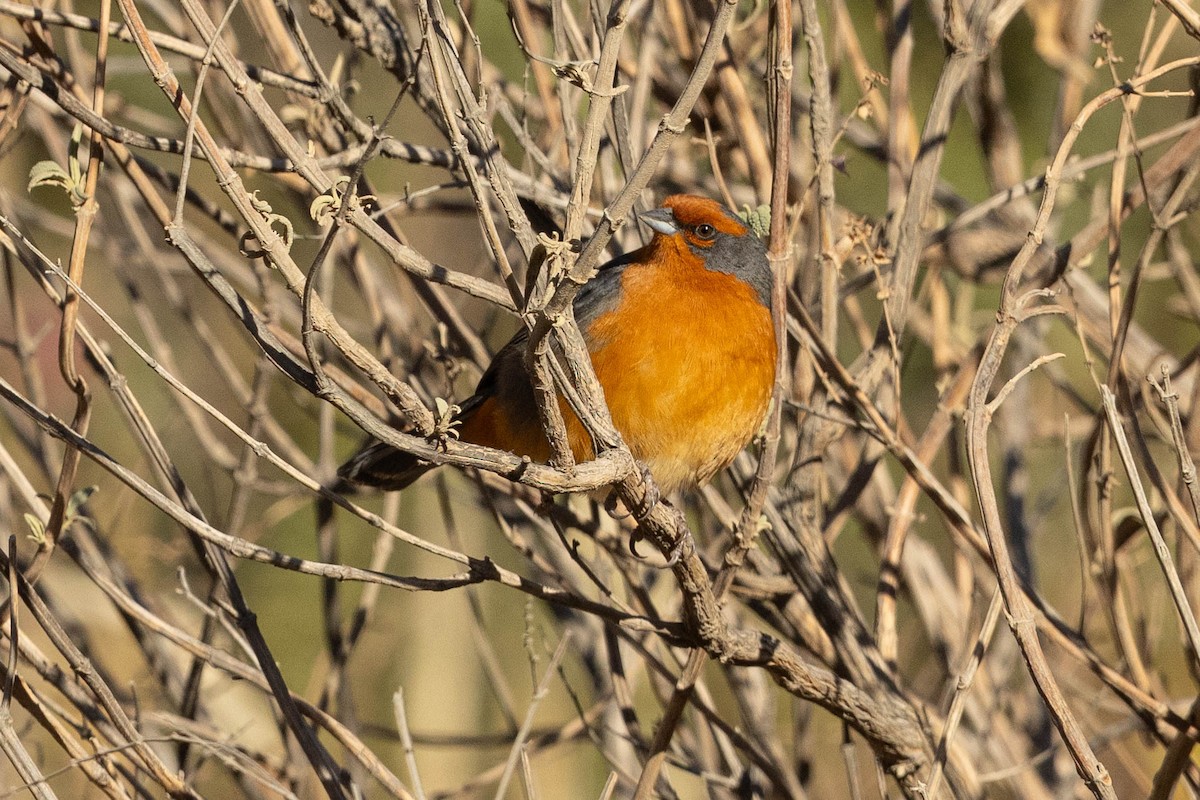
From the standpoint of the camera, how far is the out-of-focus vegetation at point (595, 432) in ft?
8.84

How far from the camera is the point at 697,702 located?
3.61 meters

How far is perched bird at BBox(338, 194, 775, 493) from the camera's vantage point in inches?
152

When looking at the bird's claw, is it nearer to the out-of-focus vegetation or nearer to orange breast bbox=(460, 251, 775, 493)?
the out-of-focus vegetation

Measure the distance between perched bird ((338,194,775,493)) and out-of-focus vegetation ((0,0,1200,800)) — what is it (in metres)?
0.17

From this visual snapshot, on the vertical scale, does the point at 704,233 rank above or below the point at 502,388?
above

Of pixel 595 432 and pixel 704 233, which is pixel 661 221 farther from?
pixel 595 432

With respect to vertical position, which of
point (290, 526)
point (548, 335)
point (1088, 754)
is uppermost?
point (548, 335)

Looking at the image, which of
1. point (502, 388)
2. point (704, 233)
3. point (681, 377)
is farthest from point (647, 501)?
point (704, 233)

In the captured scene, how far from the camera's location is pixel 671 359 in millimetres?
3871

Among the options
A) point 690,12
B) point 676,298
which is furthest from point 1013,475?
point 690,12

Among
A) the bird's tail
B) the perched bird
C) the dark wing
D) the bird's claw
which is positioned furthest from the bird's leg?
the bird's tail

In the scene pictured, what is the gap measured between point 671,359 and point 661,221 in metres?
0.53

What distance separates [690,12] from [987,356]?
1.86m

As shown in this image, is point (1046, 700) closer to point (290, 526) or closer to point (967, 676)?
point (967, 676)
